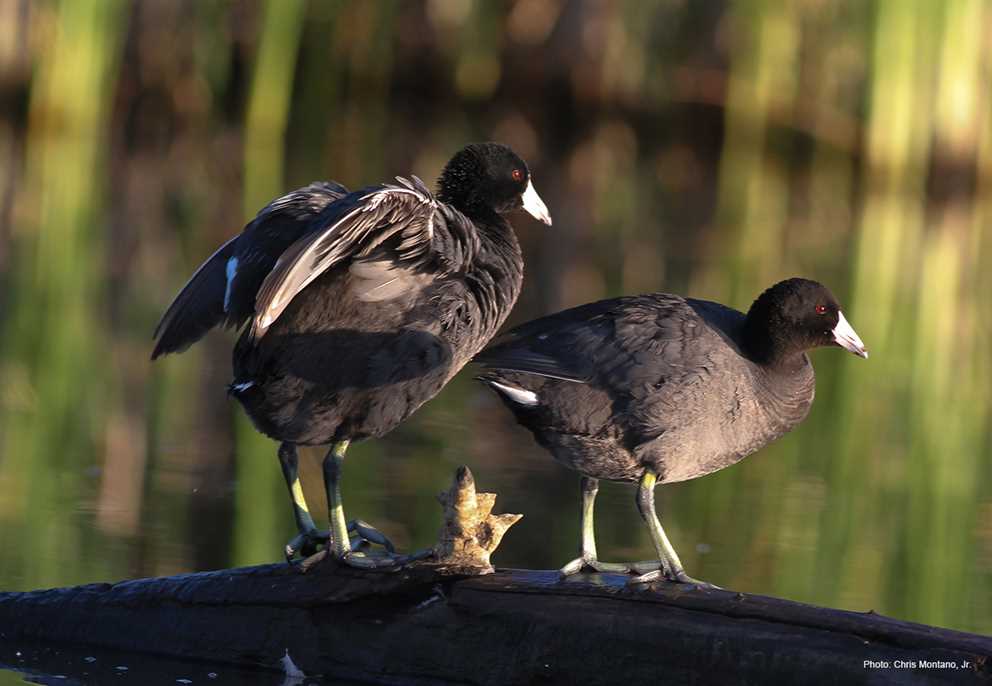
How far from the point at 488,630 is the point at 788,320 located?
114 centimetres

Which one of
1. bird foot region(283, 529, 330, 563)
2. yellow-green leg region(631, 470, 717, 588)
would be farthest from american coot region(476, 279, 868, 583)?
bird foot region(283, 529, 330, 563)

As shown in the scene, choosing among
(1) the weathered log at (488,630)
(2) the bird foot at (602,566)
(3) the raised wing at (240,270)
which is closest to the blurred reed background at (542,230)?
(1) the weathered log at (488,630)

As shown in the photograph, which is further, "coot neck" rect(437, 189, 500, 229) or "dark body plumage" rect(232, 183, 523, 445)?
"coot neck" rect(437, 189, 500, 229)

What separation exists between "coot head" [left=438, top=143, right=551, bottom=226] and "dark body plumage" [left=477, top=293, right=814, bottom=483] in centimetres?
50

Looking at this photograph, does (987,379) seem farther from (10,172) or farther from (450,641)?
(10,172)

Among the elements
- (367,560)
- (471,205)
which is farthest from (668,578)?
(471,205)

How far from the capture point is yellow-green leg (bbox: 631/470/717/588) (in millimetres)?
4094

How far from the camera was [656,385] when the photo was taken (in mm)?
4215

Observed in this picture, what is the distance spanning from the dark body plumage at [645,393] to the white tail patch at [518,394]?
0.02 m

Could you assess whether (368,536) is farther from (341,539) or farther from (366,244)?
(366,244)

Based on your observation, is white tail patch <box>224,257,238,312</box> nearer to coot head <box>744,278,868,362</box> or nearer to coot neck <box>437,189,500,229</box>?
coot neck <box>437,189,500,229</box>

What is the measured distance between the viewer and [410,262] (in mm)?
4191

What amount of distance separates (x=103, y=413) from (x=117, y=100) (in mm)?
11239

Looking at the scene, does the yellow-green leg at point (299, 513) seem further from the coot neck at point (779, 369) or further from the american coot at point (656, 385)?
the coot neck at point (779, 369)
